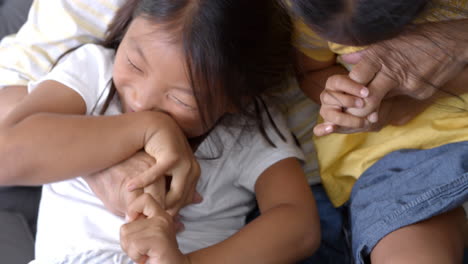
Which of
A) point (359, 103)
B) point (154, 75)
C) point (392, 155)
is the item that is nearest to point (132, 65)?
point (154, 75)

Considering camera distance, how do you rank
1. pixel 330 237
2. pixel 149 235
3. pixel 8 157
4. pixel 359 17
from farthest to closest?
pixel 330 237 → pixel 8 157 → pixel 149 235 → pixel 359 17

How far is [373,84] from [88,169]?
0.49m

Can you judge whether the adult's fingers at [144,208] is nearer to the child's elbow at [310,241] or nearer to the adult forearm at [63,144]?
the adult forearm at [63,144]

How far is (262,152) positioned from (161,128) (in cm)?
24

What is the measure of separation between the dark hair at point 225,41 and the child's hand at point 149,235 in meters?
0.21

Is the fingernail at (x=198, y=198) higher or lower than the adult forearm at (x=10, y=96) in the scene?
lower

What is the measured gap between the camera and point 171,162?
86 centimetres

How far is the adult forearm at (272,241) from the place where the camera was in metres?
0.88

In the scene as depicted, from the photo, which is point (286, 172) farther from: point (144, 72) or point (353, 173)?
point (144, 72)

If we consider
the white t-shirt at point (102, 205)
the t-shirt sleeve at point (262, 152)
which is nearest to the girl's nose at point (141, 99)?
the white t-shirt at point (102, 205)

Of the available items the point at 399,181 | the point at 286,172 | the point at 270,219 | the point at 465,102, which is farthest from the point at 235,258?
the point at 465,102

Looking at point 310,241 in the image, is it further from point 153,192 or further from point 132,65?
point 132,65

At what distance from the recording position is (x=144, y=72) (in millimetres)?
891

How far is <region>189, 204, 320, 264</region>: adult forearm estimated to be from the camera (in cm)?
88
